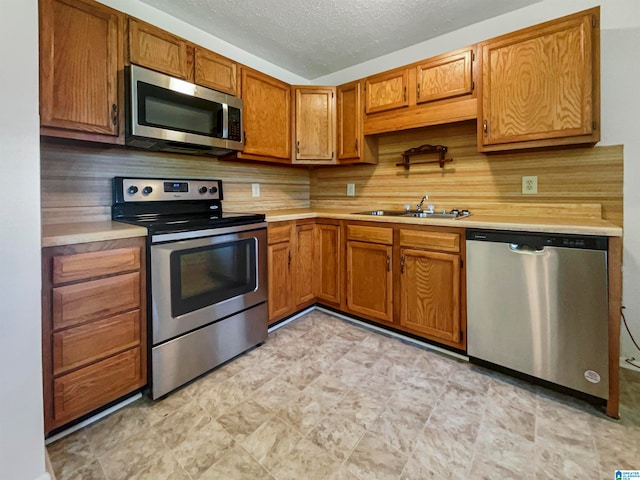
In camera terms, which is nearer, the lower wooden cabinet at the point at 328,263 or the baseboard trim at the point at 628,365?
the baseboard trim at the point at 628,365

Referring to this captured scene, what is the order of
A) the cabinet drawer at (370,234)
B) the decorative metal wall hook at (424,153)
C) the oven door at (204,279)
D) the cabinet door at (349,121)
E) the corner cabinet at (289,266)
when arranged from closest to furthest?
1. the oven door at (204,279)
2. the cabinet drawer at (370,234)
3. the corner cabinet at (289,266)
4. the decorative metal wall hook at (424,153)
5. the cabinet door at (349,121)

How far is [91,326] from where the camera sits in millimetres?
1399

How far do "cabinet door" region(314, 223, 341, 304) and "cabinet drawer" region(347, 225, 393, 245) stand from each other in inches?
5.7

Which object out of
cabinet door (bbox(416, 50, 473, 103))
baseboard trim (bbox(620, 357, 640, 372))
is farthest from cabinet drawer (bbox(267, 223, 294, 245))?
baseboard trim (bbox(620, 357, 640, 372))

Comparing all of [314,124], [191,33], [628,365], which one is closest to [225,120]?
[191,33]

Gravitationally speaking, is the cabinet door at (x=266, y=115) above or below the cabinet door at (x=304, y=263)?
A: above

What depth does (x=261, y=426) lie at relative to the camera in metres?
1.44

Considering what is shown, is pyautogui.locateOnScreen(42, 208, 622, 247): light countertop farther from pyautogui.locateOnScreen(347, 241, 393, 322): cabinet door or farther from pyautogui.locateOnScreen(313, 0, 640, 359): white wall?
pyautogui.locateOnScreen(347, 241, 393, 322): cabinet door

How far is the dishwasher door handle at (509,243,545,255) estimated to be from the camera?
1.61 metres

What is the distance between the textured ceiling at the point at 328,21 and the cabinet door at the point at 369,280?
1616 mm

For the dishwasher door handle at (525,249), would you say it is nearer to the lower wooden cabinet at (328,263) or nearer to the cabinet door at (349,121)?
the lower wooden cabinet at (328,263)

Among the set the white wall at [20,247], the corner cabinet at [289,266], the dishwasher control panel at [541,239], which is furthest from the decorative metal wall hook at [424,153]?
the white wall at [20,247]

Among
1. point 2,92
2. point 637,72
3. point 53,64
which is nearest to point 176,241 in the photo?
point 2,92

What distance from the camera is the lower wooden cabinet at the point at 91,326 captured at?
50.6 inches
